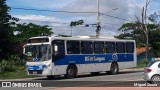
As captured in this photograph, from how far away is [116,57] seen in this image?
34.2m

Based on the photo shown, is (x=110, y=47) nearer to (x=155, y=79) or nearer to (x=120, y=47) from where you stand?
(x=120, y=47)

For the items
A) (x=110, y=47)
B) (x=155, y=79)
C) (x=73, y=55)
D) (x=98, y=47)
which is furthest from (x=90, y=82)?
(x=110, y=47)

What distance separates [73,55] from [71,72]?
4.06 ft

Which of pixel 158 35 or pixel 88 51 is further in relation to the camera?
pixel 158 35

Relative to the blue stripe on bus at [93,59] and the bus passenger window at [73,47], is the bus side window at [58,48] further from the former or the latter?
the bus passenger window at [73,47]

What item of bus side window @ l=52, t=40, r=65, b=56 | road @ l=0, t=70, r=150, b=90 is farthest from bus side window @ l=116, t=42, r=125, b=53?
bus side window @ l=52, t=40, r=65, b=56

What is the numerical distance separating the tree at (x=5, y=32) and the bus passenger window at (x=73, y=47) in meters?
17.5

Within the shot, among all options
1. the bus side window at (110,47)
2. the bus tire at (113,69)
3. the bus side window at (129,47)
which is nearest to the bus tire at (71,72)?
the bus side window at (110,47)

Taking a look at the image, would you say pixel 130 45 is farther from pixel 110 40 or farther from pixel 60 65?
pixel 60 65

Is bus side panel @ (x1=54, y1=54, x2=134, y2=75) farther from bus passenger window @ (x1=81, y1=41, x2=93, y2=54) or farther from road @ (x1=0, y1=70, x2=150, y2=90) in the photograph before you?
road @ (x1=0, y1=70, x2=150, y2=90)

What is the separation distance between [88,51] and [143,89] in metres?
13.6

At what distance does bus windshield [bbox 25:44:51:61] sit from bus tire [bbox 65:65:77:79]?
7.47 ft

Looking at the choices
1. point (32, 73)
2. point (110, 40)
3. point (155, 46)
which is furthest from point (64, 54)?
point (155, 46)

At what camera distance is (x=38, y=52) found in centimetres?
2830
